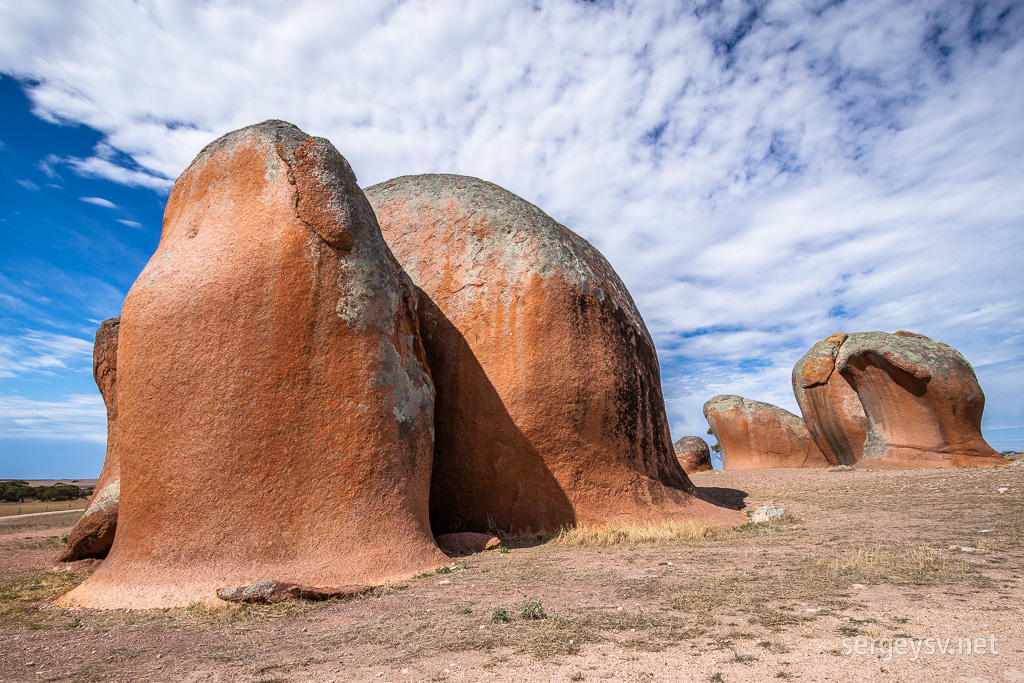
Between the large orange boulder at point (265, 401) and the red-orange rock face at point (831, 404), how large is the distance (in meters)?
18.0

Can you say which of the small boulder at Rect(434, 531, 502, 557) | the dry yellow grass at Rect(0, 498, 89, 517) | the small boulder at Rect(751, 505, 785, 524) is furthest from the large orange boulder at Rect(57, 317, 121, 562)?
the dry yellow grass at Rect(0, 498, 89, 517)

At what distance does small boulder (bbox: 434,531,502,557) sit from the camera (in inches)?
253

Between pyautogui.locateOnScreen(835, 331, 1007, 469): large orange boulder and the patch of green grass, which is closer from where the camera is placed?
the patch of green grass

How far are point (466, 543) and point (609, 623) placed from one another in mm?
3296

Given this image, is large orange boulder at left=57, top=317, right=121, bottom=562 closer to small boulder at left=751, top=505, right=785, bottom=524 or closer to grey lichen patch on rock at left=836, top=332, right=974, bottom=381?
small boulder at left=751, top=505, right=785, bottom=524

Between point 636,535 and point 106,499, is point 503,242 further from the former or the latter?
point 106,499

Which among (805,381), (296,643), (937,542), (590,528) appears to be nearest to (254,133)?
(296,643)

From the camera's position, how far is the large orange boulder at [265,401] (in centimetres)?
477

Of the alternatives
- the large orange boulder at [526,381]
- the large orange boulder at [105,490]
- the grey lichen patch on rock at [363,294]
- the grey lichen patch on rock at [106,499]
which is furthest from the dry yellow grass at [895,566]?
the grey lichen patch on rock at [106,499]

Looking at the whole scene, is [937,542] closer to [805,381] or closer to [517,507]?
[517,507]

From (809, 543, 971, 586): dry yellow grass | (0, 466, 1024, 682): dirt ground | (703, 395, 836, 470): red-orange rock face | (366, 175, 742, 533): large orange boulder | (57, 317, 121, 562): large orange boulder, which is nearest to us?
(0, 466, 1024, 682): dirt ground

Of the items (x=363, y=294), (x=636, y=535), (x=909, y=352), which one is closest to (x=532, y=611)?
(x=363, y=294)

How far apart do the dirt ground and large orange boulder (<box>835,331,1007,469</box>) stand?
11.1 meters

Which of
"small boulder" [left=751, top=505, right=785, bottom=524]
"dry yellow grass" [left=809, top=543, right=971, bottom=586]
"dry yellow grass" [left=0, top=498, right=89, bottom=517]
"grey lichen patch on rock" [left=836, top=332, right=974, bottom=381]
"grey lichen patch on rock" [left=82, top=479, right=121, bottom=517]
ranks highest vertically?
"grey lichen patch on rock" [left=836, top=332, right=974, bottom=381]
